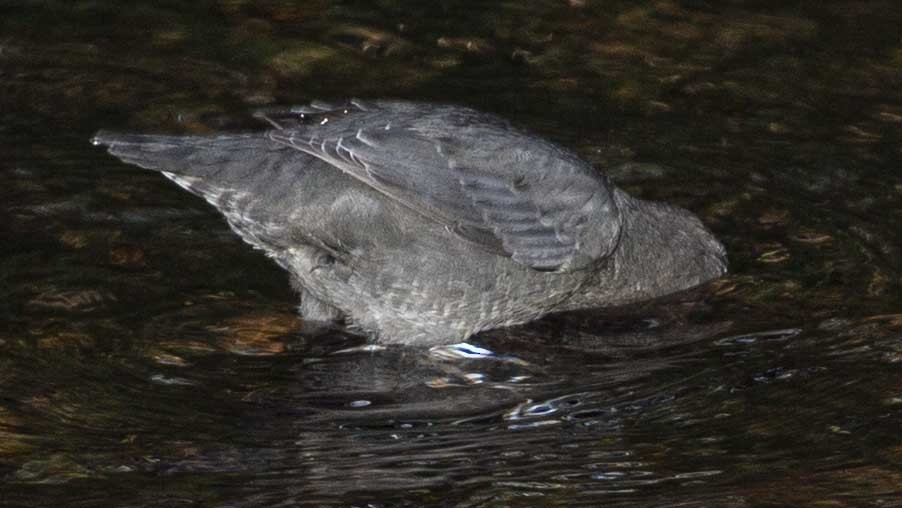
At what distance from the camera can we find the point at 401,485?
5633 mm

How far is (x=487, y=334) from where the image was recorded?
7.40 m

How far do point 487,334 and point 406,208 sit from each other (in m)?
0.78

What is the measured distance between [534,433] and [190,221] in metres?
2.57

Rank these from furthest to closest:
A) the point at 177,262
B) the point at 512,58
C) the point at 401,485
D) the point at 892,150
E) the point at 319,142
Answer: the point at 512,58, the point at 892,150, the point at 177,262, the point at 319,142, the point at 401,485

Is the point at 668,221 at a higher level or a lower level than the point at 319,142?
lower

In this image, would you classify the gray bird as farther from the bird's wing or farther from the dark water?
the dark water

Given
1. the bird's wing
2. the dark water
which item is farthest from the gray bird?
the dark water

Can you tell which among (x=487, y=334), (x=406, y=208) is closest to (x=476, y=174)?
(x=406, y=208)

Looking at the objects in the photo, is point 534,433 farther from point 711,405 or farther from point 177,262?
point 177,262

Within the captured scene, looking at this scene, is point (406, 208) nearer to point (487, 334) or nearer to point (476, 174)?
point (476, 174)

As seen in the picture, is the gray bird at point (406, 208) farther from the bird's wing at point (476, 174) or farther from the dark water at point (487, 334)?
the dark water at point (487, 334)

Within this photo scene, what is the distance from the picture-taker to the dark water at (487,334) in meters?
5.75

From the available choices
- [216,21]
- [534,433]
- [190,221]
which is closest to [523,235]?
[534,433]

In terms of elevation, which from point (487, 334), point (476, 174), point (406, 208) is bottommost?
point (487, 334)
